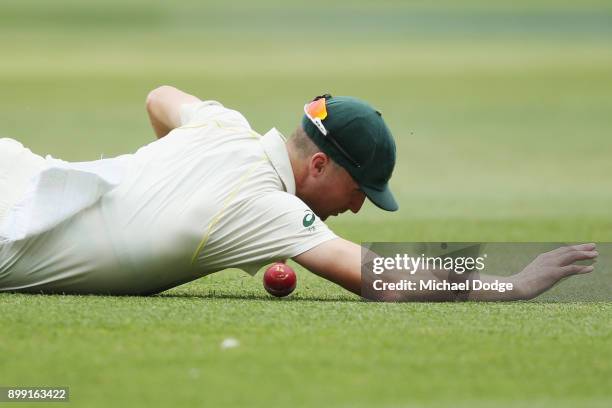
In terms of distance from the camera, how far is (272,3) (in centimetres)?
3791

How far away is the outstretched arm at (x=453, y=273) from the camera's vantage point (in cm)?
497

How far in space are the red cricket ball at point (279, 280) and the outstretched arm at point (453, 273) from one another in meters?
0.39

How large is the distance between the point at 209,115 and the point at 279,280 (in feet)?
2.64

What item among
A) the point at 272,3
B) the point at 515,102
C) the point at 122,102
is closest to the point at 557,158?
the point at 515,102

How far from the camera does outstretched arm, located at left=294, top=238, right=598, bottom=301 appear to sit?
196 inches

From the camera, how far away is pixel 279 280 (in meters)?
5.46

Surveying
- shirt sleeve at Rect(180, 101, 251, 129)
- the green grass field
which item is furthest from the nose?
shirt sleeve at Rect(180, 101, 251, 129)

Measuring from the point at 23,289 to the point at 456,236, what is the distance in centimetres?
376

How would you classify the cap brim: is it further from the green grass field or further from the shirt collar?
the green grass field

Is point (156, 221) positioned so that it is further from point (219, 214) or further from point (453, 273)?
point (453, 273)

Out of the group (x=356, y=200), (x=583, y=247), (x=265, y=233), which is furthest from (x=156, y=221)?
(x=583, y=247)

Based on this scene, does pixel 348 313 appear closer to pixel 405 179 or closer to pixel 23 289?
pixel 23 289

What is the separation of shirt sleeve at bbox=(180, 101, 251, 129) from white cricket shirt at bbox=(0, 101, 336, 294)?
240 mm

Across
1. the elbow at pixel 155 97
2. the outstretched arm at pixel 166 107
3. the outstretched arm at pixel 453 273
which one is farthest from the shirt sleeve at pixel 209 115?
the outstretched arm at pixel 453 273
